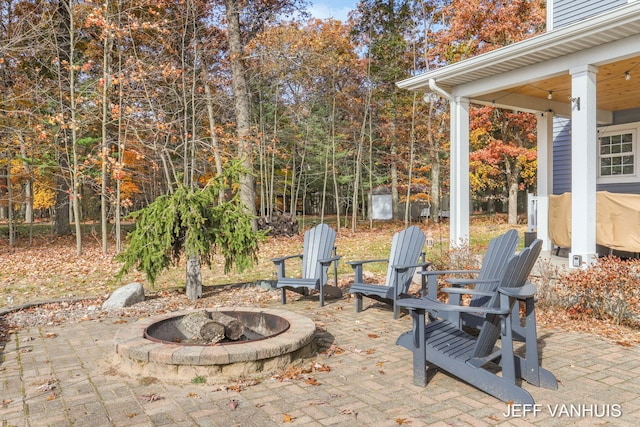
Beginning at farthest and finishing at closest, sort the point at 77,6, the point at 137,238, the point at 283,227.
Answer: the point at 283,227
the point at 77,6
the point at 137,238

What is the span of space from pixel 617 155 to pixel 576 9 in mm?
3001

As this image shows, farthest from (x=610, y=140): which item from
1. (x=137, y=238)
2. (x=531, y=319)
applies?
(x=137, y=238)

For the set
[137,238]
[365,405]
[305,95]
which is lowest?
[365,405]

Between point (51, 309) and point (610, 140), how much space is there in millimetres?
10470

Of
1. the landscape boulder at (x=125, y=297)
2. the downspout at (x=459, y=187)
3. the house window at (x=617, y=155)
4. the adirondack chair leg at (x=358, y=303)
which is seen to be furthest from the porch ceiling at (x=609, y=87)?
the landscape boulder at (x=125, y=297)

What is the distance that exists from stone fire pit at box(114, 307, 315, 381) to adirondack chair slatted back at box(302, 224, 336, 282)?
2084 mm

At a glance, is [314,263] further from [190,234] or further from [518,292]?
[518,292]

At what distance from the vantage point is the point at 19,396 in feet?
10.2

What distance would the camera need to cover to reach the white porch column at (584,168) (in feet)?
20.2

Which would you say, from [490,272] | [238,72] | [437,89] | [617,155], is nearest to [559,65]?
[437,89]

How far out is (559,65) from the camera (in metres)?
6.58

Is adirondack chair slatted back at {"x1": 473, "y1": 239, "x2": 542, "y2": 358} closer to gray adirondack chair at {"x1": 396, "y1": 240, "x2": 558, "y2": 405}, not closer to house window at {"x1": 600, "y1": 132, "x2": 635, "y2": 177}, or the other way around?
gray adirondack chair at {"x1": 396, "y1": 240, "x2": 558, "y2": 405}

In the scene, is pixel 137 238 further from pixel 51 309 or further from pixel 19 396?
pixel 19 396

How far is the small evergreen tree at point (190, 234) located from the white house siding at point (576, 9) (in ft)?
23.9
